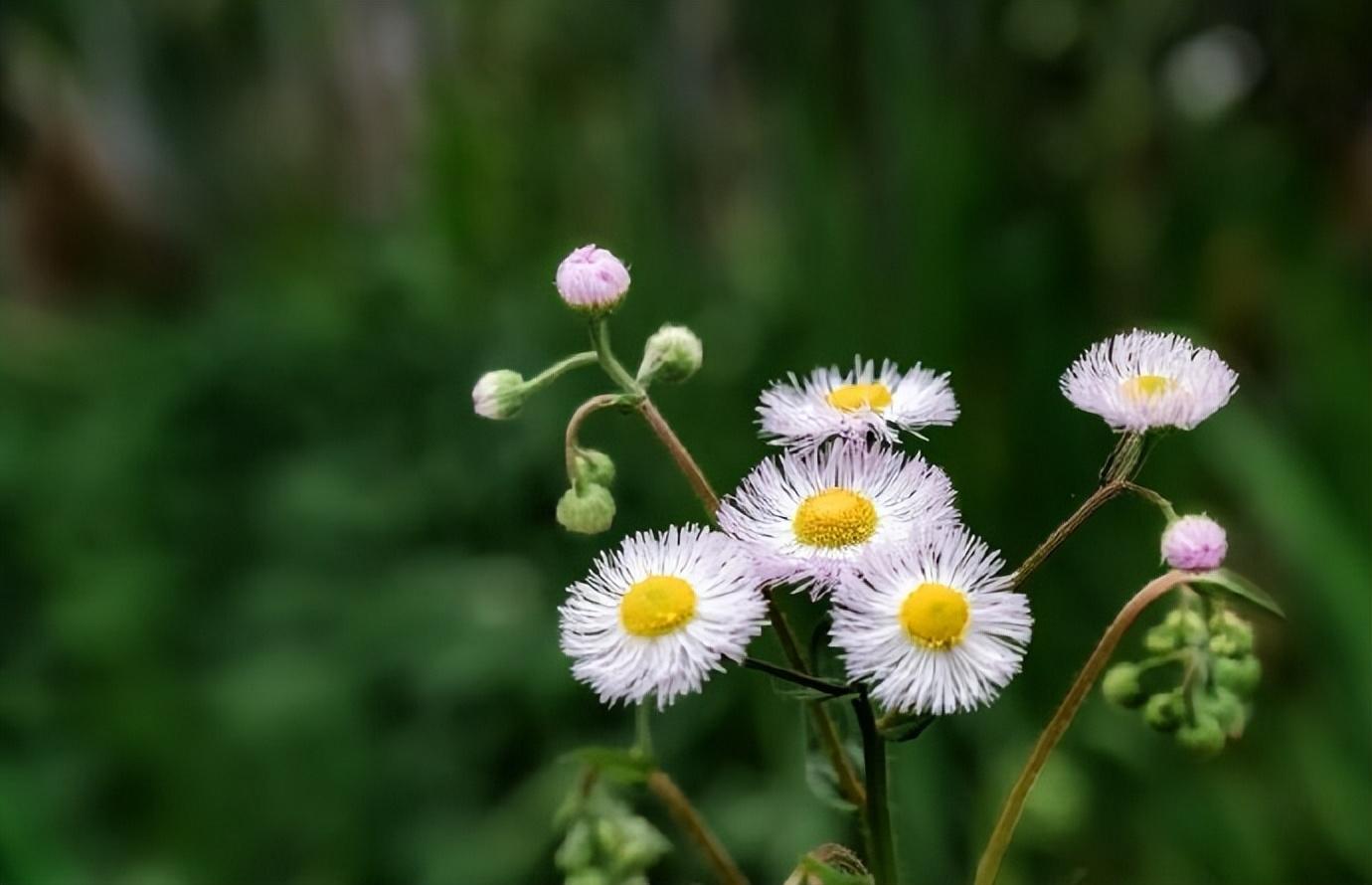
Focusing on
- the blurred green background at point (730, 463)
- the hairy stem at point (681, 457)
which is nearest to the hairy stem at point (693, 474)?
the hairy stem at point (681, 457)

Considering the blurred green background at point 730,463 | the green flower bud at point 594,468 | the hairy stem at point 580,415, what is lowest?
the hairy stem at point 580,415

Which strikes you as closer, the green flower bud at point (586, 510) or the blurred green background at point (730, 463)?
the green flower bud at point (586, 510)

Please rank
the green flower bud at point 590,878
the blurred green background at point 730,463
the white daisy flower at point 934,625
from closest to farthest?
the white daisy flower at point 934,625 → the green flower bud at point 590,878 → the blurred green background at point 730,463

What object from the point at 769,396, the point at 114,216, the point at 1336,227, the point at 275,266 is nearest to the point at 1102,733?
the point at 1336,227

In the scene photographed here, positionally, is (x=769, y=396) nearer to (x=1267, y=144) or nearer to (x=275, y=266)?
(x=1267, y=144)

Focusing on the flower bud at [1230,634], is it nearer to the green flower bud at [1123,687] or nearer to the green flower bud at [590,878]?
the green flower bud at [1123,687]

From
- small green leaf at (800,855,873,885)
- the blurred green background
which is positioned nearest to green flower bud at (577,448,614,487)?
small green leaf at (800,855,873,885)

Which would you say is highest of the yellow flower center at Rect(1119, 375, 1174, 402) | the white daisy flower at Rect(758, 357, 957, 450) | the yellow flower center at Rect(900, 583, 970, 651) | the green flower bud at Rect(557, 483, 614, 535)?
the green flower bud at Rect(557, 483, 614, 535)

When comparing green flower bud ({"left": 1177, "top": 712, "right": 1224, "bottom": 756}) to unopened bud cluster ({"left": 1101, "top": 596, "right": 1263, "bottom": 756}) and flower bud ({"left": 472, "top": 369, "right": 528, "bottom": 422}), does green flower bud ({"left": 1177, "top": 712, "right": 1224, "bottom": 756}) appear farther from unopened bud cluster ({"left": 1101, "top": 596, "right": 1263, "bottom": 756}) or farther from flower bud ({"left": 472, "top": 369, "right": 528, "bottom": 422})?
flower bud ({"left": 472, "top": 369, "right": 528, "bottom": 422})
